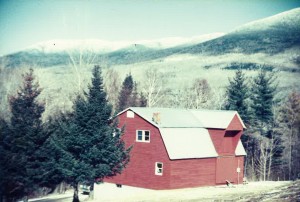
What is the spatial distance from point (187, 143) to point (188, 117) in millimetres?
4201

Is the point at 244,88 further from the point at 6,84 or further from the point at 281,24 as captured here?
the point at 281,24

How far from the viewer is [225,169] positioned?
36.8 m

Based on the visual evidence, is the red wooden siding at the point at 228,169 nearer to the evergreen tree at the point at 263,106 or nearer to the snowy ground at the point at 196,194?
the snowy ground at the point at 196,194

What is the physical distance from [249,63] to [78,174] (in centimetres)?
14234

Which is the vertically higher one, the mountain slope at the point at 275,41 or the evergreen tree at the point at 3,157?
the mountain slope at the point at 275,41

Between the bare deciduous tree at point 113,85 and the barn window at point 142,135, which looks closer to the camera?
the barn window at point 142,135

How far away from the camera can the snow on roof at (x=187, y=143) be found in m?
32.9

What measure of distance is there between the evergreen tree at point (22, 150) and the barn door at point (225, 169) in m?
16.1

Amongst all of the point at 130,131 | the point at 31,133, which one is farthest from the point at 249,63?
the point at 31,133

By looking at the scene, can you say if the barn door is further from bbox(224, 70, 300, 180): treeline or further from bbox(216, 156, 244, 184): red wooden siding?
bbox(224, 70, 300, 180): treeline

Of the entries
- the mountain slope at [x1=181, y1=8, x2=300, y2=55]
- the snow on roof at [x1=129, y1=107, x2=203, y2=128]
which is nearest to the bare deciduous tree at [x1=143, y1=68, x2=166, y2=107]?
the snow on roof at [x1=129, y1=107, x2=203, y2=128]

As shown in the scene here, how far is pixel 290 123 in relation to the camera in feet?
167

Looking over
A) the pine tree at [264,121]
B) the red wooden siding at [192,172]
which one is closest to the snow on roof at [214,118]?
the red wooden siding at [192,172]

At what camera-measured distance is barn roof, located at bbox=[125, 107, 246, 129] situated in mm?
35281
